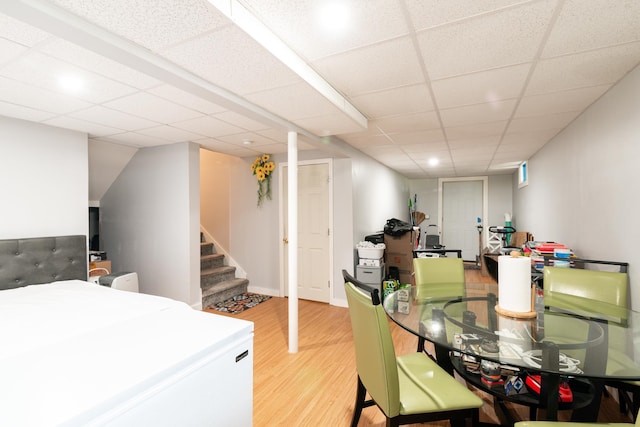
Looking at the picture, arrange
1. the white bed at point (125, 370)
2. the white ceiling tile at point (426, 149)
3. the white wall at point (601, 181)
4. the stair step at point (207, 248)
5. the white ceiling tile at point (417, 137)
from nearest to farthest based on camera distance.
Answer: the white bed at point (125, 370)
the white wall at point (601, 181)
the white ceiling tile at point (417, 137)
the white ceiling tile at point (426, 149)
the stair step at point (207, 248)

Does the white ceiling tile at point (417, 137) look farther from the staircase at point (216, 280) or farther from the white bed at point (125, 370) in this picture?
the staircase at point (216, 280)

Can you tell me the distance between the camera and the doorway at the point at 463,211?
792 cm

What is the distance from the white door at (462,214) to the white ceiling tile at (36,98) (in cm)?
801

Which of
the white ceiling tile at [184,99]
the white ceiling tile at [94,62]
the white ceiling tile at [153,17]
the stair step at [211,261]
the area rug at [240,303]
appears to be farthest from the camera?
the stair step at [211,261]

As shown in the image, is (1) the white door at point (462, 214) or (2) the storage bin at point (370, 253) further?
(1) the white door at point (462, 214)

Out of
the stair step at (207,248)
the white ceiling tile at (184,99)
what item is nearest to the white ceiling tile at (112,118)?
the white ceiling tile at (184,99)

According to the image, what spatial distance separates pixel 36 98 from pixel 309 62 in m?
2.27

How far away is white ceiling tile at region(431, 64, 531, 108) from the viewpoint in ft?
6.84

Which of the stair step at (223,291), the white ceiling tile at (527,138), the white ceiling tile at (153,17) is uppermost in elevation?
the white ceiling tile at (527,138)

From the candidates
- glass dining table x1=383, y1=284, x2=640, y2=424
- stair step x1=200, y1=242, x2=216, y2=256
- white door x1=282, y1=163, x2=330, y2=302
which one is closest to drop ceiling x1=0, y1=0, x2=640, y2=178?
white door x1=282, y1=163, x2=330, y2=302

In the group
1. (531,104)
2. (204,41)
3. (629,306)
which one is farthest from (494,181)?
(204,41)

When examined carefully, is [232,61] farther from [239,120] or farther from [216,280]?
[216,280]

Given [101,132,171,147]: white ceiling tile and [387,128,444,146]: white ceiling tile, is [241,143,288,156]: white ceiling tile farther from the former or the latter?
[387,128,444,146]: white ceiling tile

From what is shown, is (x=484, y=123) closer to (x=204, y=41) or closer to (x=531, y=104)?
(x=531, y=104)
